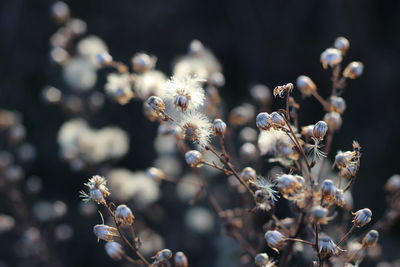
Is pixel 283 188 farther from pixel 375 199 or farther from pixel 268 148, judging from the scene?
pixel 375 199

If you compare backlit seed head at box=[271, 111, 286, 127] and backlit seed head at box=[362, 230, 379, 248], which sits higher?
backlit seed head at box=[271, 111, 286, 127]

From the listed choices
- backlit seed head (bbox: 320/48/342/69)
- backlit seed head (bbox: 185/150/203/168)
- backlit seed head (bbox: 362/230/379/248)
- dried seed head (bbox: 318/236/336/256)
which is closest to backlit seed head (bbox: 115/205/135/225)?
backlit seed head (bbox: 185/150/203/168)

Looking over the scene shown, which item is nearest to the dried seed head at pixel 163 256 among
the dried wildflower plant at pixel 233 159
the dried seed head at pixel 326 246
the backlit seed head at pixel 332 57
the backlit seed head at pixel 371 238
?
the dried wildflower plant at pixel 233 159

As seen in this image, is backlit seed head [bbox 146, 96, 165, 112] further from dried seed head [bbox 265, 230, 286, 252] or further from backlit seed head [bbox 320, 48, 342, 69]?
backlit seed head [bbox 320, 48, 342, 69]

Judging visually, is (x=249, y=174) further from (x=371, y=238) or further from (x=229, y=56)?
(x=229, y=56)

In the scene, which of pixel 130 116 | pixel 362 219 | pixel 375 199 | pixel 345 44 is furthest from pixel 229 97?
pixel 362 219

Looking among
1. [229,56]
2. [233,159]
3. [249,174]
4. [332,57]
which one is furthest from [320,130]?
[229,56]
